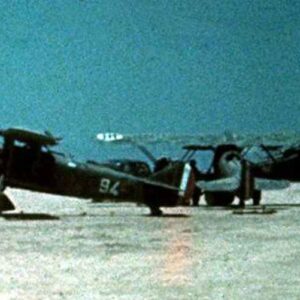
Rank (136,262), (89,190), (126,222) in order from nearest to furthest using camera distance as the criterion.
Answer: (136,262)
(126,222)
(89,190)

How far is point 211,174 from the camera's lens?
34.1m

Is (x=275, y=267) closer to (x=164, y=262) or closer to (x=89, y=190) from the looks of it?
(x=164, y=262)

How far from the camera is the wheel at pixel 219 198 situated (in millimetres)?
32406

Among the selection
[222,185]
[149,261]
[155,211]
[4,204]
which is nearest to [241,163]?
[222,185]

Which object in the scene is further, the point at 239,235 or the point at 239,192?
the point at 239,192

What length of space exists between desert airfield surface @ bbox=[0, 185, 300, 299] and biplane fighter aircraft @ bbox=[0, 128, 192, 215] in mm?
2957

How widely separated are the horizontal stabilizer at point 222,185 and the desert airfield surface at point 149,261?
396 inches

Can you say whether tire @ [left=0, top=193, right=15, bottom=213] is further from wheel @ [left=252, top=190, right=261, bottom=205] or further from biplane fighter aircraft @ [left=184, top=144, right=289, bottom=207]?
wheel @ [left=252, top=190, right=261, bottom=205]

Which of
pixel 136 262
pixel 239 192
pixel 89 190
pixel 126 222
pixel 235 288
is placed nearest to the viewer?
pixel 235 288

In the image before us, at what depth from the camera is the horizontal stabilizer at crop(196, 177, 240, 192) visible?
30.5 metres

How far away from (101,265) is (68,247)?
2761mm

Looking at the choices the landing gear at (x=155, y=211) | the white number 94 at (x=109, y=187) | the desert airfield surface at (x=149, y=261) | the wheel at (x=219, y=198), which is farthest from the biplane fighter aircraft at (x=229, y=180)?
the desert airfield surface at (x=149, y=261)

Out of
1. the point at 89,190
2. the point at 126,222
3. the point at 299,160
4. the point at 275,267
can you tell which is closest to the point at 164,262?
the point at 275,267

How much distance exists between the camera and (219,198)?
32.6 meters
